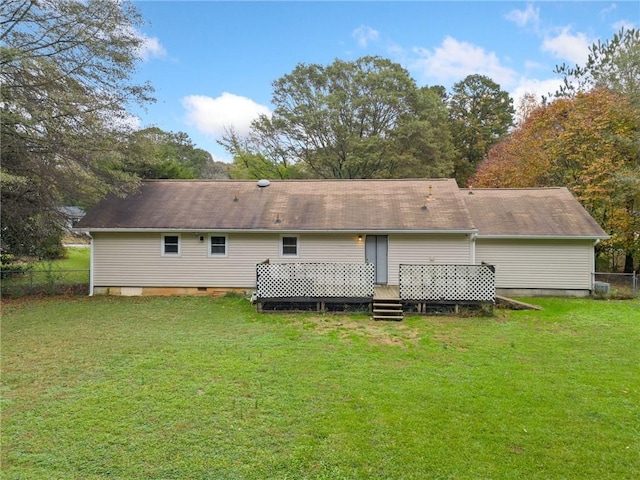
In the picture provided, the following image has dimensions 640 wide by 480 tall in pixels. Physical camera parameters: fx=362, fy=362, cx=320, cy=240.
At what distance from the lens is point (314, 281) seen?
10.4m

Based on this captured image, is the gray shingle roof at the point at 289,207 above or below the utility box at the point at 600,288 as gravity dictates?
above

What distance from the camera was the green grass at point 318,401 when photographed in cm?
358

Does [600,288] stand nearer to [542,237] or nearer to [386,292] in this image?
[542,237]

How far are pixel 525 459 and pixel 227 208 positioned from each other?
39.2ft

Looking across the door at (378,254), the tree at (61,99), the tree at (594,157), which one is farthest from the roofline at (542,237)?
the tree at (61,99)

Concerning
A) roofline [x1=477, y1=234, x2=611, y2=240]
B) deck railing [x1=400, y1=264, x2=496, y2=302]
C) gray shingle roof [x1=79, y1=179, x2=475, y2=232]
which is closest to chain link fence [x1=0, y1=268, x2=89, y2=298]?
gray shingle roof [x1=79, y1=179, x2=475, y2=232]

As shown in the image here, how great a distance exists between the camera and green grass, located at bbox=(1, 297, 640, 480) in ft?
11.8

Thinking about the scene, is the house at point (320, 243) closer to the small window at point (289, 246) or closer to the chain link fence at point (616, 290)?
the small window at point (289, 246)

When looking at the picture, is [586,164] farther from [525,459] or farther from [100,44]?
[100,44]

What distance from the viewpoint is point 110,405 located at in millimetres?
4730

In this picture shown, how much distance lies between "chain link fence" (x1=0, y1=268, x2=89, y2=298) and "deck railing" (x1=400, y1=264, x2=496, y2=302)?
1126 centimetres

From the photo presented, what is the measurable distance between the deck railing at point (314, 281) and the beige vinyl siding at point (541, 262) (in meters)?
5.56

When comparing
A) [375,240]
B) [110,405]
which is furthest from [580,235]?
[110,405]

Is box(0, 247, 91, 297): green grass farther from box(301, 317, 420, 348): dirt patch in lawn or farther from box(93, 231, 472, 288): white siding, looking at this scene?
box(301, 317, 420, 348): dirt patch in lawn
